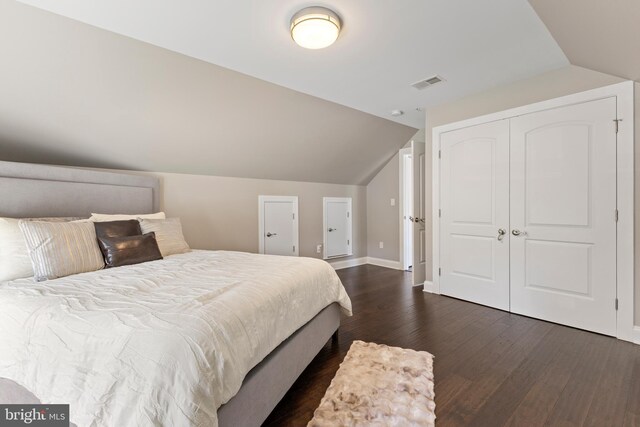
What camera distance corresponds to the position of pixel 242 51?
2334 millimetres

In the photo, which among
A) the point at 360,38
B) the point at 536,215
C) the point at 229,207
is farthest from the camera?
the point at 229,207

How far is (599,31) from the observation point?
1.82 meters

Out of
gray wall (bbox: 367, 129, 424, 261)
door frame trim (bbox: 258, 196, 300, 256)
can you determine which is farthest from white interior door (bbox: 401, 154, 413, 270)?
door frame trim (bbox: 258, 196, 300, 256)

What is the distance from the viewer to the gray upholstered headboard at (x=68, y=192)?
2.27m

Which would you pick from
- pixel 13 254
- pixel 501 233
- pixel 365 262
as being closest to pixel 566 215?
pixel 501 233

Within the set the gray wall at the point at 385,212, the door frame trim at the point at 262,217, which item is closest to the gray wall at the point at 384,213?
the gray wall at the point at 385,212

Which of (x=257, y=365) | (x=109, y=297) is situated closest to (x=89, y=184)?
(x=109, y=297)

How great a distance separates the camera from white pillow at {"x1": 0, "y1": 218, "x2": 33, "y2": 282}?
183cm

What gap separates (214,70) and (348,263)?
3.89m

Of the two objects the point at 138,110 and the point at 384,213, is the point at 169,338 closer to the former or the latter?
the point at 138,110

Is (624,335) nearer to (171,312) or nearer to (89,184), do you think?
(171,312)

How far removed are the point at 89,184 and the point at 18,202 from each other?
0.51m

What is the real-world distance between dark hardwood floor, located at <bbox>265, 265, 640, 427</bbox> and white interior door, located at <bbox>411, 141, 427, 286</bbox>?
895mm

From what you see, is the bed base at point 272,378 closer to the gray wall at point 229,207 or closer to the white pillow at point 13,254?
the white pillow at point 13,254
